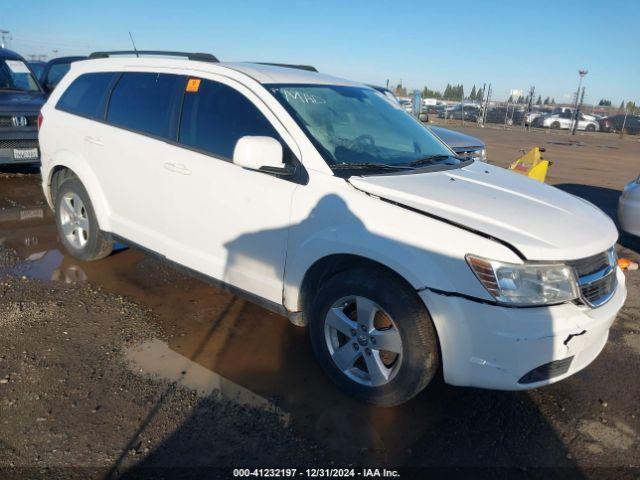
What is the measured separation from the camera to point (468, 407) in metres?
3.21

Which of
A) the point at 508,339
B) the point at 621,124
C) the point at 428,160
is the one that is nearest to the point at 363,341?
the point at 508,339

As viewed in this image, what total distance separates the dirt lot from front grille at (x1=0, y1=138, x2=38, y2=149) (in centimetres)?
457

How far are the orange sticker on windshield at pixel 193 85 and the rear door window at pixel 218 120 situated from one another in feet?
0.04

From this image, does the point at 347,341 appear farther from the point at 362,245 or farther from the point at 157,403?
the point at 157,403

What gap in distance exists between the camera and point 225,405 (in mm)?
3088

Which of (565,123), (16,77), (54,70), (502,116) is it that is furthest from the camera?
(502,116)

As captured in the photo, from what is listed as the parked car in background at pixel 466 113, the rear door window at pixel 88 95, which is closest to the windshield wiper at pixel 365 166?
the rear door window at pixel 88 95

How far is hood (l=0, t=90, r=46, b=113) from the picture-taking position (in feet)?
26.7

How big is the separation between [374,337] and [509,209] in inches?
41.3

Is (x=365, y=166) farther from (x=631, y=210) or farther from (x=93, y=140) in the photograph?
(x=631, y=210)

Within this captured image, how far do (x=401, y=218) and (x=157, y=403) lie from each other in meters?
1.76

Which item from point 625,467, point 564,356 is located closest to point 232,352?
point 564,356

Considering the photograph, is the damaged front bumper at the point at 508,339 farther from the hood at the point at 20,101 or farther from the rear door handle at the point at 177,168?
the hood at the point at 20,101

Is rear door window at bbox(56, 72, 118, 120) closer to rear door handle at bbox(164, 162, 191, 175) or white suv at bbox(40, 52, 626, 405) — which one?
white suv at bbox(40, 52, 626, 405)
